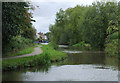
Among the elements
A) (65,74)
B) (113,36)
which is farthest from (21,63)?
(113,36)

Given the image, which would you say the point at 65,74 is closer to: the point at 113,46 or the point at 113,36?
the point at 113,36

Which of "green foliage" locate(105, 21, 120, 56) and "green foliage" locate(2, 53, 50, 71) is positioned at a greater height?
"green foliage" locate(105, 21, 120, 56)

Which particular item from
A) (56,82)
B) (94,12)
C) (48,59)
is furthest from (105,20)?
(56,82)

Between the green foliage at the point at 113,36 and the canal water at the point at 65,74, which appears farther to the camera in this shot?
the green foliage at the point at 113,36

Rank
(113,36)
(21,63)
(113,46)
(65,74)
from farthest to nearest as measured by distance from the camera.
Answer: (113,46) → (113,36) → (21,63) → (65,74)

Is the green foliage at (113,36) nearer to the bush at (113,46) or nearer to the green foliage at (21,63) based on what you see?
the bush at (113,46)

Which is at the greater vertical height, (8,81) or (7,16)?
(7,16)

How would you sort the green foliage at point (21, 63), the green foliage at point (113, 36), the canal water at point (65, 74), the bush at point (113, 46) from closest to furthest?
the canal water at point (65, 74) → the green foliage at point (113, 36) → the green foliage at point (21, 63) → the bush at point (113, 46)

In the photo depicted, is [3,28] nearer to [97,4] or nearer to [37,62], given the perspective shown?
[37,62]

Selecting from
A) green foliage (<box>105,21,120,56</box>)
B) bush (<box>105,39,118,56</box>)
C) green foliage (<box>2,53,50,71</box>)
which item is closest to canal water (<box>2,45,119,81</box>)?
green foliage (<box>2,53,50,71</box>)

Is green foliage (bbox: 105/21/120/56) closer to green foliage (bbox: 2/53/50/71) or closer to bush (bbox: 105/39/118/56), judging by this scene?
bush (bbox: 105/39/118/56)

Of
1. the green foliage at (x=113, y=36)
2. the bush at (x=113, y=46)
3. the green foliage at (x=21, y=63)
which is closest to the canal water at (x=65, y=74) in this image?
the green foliage at (x=21, y=63)

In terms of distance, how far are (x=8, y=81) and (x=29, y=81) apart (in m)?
1.22

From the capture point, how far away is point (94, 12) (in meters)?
39.7
